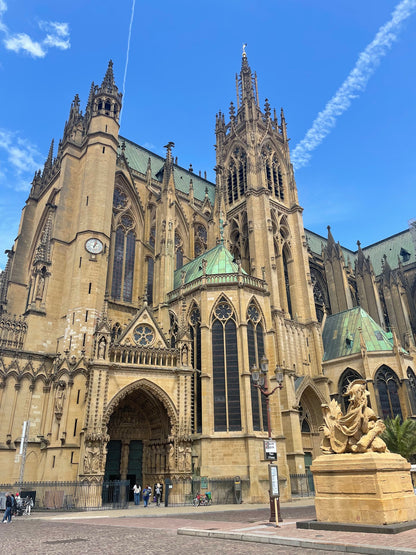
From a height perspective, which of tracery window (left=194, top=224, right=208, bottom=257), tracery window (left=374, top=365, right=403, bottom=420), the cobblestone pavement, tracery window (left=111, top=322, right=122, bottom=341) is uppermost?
tracery window (left=194, top=224, right=208, bottom=257)

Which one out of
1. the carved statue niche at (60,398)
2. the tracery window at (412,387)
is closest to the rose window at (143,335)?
the carved statue niche at (60,398)

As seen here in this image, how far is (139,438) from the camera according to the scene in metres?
28.4

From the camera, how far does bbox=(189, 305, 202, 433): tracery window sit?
2845 centimetres

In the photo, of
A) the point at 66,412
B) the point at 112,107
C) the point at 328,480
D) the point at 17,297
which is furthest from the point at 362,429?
the point at 112,107

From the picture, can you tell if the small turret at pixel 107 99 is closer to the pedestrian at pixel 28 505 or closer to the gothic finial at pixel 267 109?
the gothic finial at pixel 267 109

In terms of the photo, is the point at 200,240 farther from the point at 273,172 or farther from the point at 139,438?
the point at 139,438

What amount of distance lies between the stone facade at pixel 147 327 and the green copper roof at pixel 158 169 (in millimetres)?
510

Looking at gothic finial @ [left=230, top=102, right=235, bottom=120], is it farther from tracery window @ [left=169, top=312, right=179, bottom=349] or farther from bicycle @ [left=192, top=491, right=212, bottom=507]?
bicycle @ [left=192, top=491, right=212, bottom=507]

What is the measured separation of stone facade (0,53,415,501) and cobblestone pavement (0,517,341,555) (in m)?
10.9

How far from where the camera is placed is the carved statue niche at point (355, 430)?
11.7 metres

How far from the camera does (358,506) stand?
422 inches

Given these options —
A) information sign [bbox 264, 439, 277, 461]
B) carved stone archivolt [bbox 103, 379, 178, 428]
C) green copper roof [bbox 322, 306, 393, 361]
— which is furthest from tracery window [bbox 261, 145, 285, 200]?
information sign [bbox 264, 439, 277, 461]

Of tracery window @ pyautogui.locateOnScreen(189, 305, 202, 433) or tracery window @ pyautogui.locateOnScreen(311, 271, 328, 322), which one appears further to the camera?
tracery window @ pyautogui.locateOnScreen(311, 271, 328, 322)

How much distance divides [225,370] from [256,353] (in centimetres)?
281
